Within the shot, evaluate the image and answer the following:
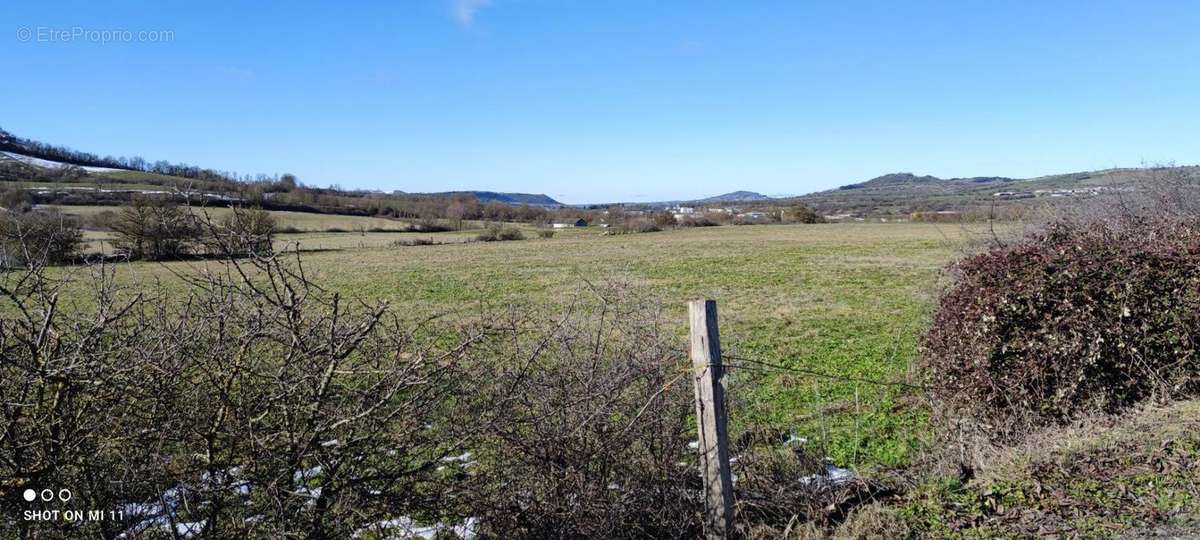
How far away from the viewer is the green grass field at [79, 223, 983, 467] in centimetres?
700

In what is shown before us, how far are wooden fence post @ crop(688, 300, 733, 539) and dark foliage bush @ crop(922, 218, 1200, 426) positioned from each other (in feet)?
9.67

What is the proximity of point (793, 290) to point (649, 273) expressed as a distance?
8.15 m

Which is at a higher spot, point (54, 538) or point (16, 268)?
point (16, 268)

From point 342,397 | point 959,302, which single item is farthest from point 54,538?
point 959,302

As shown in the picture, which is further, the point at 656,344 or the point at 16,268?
the point at 656,344

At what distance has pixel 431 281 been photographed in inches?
981

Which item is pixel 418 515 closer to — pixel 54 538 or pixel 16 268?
pixel 54 538

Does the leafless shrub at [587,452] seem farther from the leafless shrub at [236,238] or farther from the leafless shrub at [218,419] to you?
the leafless shrub at [236,238]

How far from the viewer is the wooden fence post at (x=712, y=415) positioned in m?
3.96

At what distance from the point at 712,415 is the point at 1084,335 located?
3.59 meters

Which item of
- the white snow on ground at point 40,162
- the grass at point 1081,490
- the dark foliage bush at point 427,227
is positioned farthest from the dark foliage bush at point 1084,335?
the white snow on ground at point 40,162

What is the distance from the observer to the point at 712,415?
398 centimetres

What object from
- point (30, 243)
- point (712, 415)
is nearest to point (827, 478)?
point (712, 415)

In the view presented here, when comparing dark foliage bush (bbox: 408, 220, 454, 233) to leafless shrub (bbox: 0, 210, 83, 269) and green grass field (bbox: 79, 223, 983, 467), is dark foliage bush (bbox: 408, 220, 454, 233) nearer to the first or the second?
green grass field (bbox: 79, 223, 983, 467)
